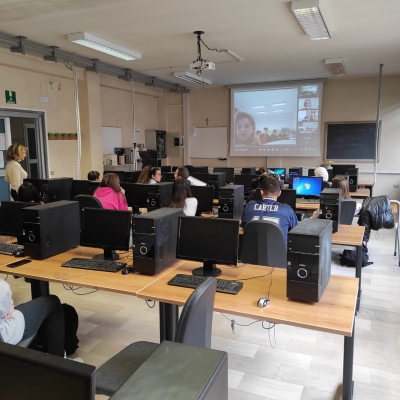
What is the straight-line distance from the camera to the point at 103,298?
3.84m

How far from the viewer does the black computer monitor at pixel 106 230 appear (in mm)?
2830

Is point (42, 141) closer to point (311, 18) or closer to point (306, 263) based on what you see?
point (311, 18)

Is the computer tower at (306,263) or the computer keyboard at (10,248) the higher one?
the computer tower at (306,263)

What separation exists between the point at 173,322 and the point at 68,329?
3.13 feet

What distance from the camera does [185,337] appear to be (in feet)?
4.95

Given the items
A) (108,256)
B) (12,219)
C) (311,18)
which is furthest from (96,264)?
(311,18)

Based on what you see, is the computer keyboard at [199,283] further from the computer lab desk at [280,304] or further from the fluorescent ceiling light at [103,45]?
the fluorescent ceiling light at [103,45]

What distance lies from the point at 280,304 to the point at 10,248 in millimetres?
2374

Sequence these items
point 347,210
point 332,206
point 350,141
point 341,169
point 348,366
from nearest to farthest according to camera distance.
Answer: point 348,366 < point 332,206 < point 347,210 < point 341,169 < point 350,141

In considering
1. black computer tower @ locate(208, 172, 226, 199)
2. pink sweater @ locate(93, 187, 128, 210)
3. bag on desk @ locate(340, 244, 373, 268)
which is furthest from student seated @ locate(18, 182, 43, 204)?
bag on desk @ locate(340, 244, 373, 268)

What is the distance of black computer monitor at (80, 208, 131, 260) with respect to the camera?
2830 millimetres

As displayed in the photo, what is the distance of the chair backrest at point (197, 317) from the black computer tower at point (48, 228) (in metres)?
1.71

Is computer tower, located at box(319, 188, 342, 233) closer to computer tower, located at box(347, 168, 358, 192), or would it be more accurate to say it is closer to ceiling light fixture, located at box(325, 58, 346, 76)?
computer tower, located at box(347, 168, 358, 192)

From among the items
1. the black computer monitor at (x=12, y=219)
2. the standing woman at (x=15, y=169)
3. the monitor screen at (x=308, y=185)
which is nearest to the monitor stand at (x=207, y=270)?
the black computer monitor at (x=12, y=219)
